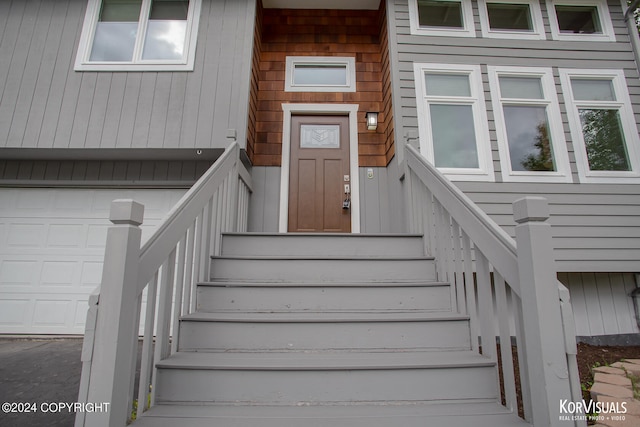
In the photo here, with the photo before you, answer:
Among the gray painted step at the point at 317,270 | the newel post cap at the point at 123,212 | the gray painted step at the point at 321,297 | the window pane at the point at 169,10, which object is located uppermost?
the window pane at the point at 169,10

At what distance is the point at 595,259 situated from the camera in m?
2.97

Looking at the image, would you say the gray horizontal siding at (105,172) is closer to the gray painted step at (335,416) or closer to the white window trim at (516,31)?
the gray painted step at (335,416)

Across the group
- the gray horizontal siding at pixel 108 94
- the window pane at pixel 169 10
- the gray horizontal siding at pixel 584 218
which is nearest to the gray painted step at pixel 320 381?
the gray horizontal siding at pixel 584 218

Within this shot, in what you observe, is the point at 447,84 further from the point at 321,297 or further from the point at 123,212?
the point at 123,212

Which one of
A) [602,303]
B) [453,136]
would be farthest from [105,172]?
[602,303]

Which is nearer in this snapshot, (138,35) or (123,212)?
(123,212)

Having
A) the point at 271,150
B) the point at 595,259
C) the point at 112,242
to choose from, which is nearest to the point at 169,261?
the point at 112,242

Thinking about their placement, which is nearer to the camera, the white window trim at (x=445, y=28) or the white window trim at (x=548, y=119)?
the white window trim at (x=548, y=119)

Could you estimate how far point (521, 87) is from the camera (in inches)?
134

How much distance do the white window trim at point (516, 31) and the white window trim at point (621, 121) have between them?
23.0 inches

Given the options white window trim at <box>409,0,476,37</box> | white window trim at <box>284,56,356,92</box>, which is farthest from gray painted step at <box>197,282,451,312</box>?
white window trim at <box>409,0,476,37</box>

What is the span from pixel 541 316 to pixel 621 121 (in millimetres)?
3638

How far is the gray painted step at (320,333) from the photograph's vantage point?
5.59 feet

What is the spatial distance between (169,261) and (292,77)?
10.3ft
